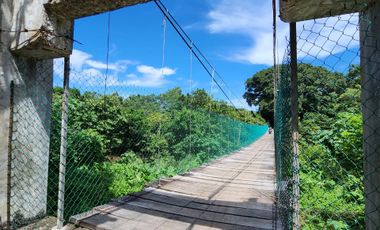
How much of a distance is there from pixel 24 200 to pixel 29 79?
4.26 feet

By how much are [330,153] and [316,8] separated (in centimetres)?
444

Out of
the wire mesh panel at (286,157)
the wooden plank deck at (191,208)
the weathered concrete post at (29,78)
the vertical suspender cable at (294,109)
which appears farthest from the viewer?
the wooden plank deck at (191,208)

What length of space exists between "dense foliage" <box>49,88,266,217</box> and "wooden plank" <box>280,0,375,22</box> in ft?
14.5

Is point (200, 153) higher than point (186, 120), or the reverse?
point (186, 120)

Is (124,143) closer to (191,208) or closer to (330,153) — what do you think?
(191,208)

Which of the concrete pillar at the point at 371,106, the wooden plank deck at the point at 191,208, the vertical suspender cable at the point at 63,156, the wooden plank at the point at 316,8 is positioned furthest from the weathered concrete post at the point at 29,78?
the concrete pillar at the point at 371,106

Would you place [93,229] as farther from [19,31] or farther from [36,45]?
[19,31]

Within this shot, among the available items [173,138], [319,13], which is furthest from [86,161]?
[319,13]

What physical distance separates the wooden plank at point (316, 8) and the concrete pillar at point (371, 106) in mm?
72

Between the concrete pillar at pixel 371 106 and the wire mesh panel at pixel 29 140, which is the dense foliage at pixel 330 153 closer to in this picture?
the concrete pillar at pixel 371 106

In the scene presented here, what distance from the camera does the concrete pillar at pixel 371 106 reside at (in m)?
1.65

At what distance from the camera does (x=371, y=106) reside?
1.70 m

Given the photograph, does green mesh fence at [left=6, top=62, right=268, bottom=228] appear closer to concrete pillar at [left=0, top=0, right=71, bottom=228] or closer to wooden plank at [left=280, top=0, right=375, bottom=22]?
concrete pillar at [left=0, top=0, right=71, bottom=228]

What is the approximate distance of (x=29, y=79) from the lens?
123 inches
